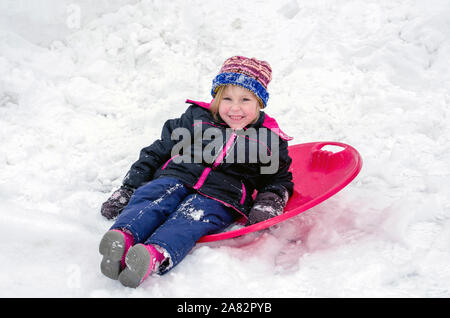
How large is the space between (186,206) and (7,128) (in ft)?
4.69

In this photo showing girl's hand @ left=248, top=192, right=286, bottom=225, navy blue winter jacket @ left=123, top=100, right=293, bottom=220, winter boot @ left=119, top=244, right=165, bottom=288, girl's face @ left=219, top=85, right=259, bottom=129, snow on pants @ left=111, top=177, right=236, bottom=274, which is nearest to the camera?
winter boot @ left=119, top=244, right=165, bottom=288

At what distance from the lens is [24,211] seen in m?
1.62

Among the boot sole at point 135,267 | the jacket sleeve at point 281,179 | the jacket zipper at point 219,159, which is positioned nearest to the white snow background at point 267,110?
the boot sole at point 135,267

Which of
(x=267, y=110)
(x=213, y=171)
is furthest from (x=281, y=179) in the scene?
(x=267, y=110)

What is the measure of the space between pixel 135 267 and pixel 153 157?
760mm

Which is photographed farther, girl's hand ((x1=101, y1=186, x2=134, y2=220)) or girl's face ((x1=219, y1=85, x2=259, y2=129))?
girl's face ((x1=219, y1=85, x2=259, y2=129))

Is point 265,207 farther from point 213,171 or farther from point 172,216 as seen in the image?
point 172,216

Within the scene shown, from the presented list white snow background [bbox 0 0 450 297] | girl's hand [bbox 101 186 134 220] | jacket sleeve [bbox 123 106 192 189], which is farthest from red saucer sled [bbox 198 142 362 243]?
girl's hand [bbox 101 186 134 220]

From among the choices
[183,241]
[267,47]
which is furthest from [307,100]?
[183,241]

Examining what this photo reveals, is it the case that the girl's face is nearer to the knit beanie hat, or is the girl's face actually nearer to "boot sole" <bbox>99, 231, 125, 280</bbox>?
the knit beanie hat

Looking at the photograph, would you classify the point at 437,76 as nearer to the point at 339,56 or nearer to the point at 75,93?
the point at 339,56

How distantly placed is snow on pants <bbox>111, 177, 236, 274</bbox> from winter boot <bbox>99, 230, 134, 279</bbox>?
0.10 m

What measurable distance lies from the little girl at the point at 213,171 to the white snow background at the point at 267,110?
0.41ft

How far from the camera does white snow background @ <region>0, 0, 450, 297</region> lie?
4.25 feet
